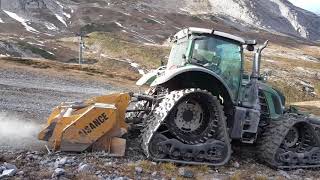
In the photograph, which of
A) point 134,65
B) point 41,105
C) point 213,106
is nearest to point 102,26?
point 134,65

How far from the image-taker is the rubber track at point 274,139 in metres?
11.5

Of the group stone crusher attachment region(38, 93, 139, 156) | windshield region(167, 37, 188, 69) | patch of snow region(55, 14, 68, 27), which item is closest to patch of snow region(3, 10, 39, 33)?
patch of snow region(55, 14, 68, 27)

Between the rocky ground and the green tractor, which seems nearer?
the rocky ground

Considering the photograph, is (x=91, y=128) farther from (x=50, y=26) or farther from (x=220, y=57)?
(x=50, y=26)

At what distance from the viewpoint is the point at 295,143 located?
12523 mm

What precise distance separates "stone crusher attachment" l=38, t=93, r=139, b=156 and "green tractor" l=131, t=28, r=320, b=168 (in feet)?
2.17

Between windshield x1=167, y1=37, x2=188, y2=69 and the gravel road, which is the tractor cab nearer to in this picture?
windshield x1=167, y1=37, x2=188, y2=69

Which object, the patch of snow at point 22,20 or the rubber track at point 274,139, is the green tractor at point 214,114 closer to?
the rubber track at point 274,139

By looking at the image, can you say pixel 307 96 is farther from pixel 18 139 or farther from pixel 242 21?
pixel 242 21

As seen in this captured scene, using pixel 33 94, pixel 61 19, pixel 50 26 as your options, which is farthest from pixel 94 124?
pixel 61 19

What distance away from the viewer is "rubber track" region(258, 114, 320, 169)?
454 inches

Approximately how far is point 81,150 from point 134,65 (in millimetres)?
66251

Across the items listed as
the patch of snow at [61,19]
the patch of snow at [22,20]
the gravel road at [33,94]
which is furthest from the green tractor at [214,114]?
the patch of snow at [61,19]

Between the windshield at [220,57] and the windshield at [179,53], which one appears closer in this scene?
the windshield at [220,57]
